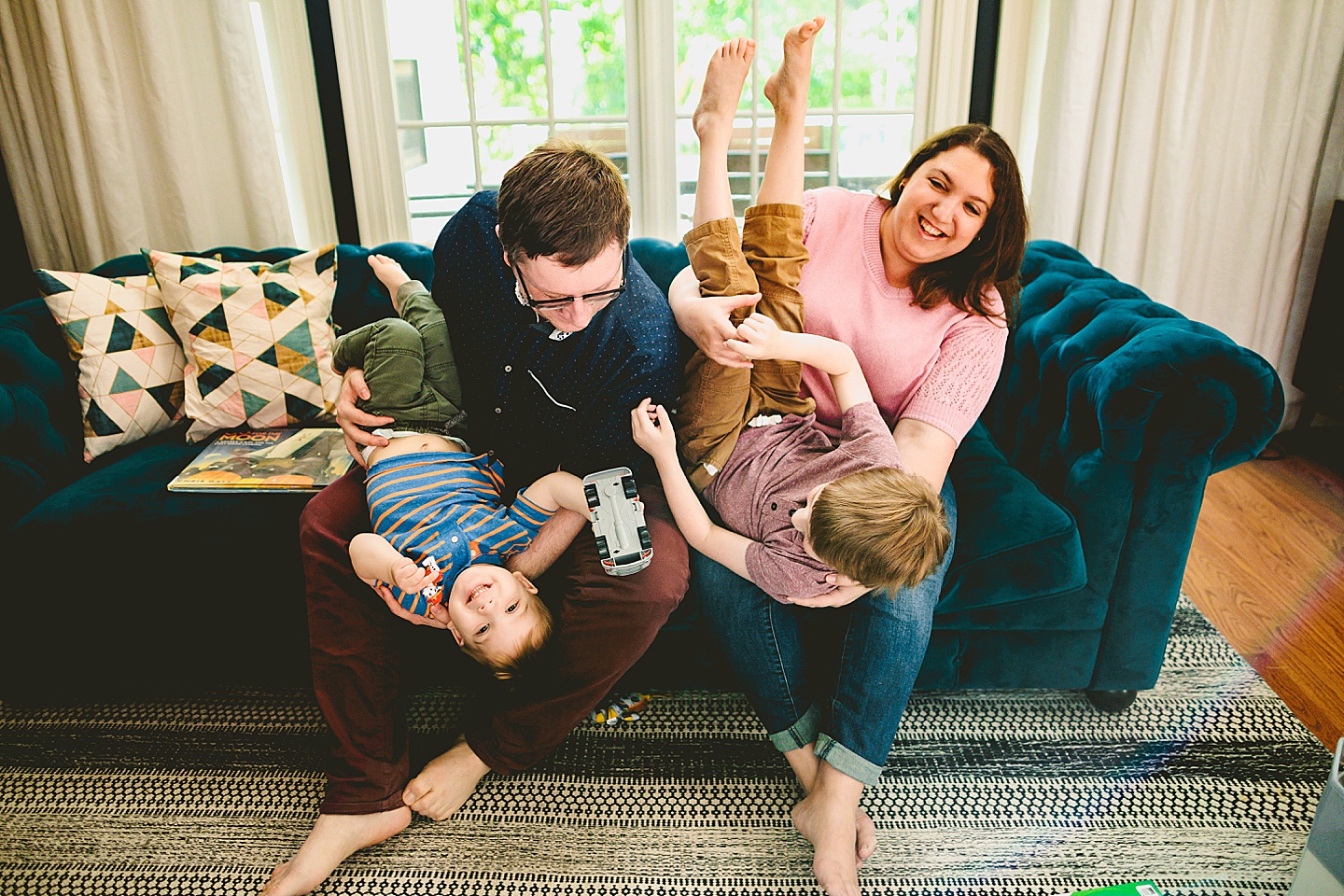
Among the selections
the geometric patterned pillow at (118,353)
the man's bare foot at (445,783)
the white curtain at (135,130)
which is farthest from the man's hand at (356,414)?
the white curtain at (135,130)

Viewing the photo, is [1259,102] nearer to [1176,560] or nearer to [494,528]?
[1176,560]

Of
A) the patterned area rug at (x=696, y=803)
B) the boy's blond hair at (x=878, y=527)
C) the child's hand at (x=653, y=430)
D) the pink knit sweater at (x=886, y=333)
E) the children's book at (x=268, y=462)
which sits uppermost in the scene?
the pink knit sweater at (x=886, y=333)

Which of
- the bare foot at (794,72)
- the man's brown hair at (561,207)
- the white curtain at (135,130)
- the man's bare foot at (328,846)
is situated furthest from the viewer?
the white curtain at (135,130)

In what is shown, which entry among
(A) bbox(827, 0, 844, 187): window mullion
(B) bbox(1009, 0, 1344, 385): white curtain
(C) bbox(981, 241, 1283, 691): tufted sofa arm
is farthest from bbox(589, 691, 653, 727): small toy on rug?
(B) bbox(1009, 0, 1344, 385): white curtain

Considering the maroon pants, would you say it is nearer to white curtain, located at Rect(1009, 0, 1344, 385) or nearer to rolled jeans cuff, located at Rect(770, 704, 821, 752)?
rolled jeans cuff, located at Rect(770, 704, 821, 752)

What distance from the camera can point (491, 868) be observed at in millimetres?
1342

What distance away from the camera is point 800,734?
1376 mm

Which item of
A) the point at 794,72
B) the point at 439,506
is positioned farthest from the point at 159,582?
the point at 794,72

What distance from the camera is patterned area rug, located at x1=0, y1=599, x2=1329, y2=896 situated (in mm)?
1323

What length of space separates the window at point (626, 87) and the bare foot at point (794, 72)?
43.3 inches

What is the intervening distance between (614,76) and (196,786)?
214 cm

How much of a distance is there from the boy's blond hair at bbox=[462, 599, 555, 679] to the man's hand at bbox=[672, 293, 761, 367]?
1.71 feet

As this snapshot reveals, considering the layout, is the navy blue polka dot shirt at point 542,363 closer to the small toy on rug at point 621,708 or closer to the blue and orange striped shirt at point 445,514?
the blue and orange striped shirt at point 445,514

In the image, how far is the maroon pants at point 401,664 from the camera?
135 centimetres
